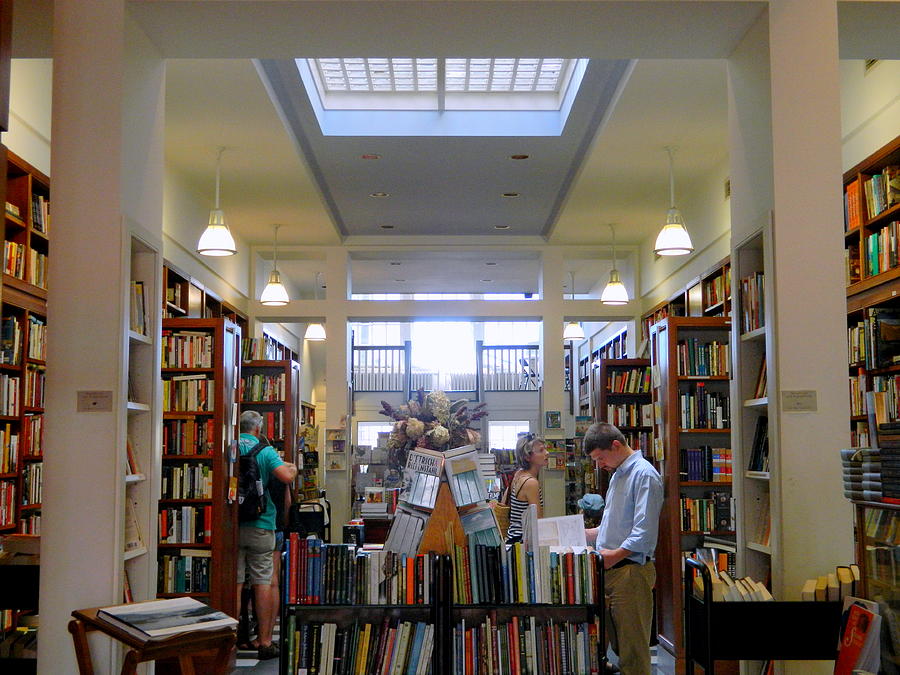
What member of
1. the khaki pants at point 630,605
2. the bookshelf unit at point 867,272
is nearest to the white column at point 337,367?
the khaki pants at point 630,605

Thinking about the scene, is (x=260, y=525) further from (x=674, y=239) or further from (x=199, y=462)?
(x=674, y=239)

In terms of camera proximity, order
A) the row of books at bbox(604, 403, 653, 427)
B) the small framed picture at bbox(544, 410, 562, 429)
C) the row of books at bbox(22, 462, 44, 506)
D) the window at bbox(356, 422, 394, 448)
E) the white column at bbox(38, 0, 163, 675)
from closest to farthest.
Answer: the white column at bbox(38, 0, 163, 675) → the row of books at bbox(22, 462, 44, 506) → the row of books at bbox(604, 403, 653, 427) → the small framed picture at bbox(544, 410, 562, 429) → the window at bbox(356, 422, 394, 448)

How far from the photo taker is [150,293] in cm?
453

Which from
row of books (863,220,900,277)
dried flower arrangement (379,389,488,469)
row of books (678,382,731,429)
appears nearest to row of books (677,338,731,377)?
row of books (678,382,731,429)

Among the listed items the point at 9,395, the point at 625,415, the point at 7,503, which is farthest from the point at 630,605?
the point at 625,415

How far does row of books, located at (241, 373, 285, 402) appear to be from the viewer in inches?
398

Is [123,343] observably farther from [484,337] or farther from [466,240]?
[484,337]

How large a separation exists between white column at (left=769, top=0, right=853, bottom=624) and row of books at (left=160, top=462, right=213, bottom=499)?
4.69 m

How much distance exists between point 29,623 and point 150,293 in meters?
1.99

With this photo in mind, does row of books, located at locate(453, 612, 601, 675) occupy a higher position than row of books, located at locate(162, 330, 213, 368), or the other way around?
row of books, located at locate(162, 330, 213, 368)

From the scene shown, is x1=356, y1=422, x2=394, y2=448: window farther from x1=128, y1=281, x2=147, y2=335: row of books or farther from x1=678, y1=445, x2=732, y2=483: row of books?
x1=128, y1=281, x2=147, y2=335: row of books

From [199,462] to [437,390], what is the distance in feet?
7.13

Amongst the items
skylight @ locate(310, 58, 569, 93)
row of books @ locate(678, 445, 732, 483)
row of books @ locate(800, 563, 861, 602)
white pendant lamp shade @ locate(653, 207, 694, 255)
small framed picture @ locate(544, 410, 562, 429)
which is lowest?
row of books @ locate(800, 563, 861, 602)

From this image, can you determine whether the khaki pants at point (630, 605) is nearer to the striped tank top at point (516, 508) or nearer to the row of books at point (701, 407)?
the striped tank top at point (516, 508)
